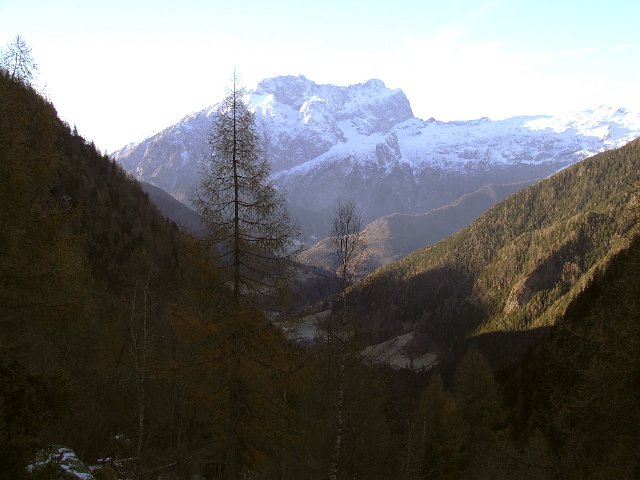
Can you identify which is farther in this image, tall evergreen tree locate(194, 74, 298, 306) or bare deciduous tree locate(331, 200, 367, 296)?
bare deciduous tree locate(331, 200, 367, 296)

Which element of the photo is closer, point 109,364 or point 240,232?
point 240,232

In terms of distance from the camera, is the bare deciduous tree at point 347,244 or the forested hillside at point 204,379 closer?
the forested hillside at point 204,379

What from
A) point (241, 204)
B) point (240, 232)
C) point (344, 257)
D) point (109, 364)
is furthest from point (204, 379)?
point (109, 364)

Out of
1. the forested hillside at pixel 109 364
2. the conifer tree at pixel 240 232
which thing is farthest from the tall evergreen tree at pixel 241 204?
the forested hillside at pixel 109 364

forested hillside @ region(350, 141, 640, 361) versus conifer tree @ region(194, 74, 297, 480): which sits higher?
conifer tree @ region(194, 74, 297, 480)

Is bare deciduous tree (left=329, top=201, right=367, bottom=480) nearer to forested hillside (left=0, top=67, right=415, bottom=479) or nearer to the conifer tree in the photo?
forested hillside (left=0, top=67, right=415, bottom=479)

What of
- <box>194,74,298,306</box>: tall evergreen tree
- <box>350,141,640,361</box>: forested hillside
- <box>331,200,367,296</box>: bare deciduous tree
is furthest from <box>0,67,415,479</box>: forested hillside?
<box>350,141,640,361</box>: forested hillside

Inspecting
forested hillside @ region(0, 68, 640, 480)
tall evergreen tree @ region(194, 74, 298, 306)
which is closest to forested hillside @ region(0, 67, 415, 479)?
forested hillside @ region(0, 68, 640, 480)

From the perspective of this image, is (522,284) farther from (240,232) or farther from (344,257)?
(240,232)

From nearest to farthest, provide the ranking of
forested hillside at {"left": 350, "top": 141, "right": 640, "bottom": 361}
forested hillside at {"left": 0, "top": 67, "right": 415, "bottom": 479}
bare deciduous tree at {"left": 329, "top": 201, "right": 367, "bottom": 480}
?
forested hillside at {"left": 0, "top": 67, "right": 415, "bottom": 479}, bare deciduous tree at {"left": 329, "top": 201, "right": 367, "bottom": 480}, forested hillside at {"left": 350, "top": 141, "right": 640, "bottom": 361}

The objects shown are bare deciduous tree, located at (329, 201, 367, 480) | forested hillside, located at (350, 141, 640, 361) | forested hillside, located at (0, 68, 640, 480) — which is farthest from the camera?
forested hillside, located at (350, 141, 640, 361)

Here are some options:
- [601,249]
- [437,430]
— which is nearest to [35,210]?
[437,430]

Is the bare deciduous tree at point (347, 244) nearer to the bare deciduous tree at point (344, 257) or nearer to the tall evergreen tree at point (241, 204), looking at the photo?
the bare deciduous tree at point (344, 257)

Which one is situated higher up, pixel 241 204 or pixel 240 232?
pixel 241 204
